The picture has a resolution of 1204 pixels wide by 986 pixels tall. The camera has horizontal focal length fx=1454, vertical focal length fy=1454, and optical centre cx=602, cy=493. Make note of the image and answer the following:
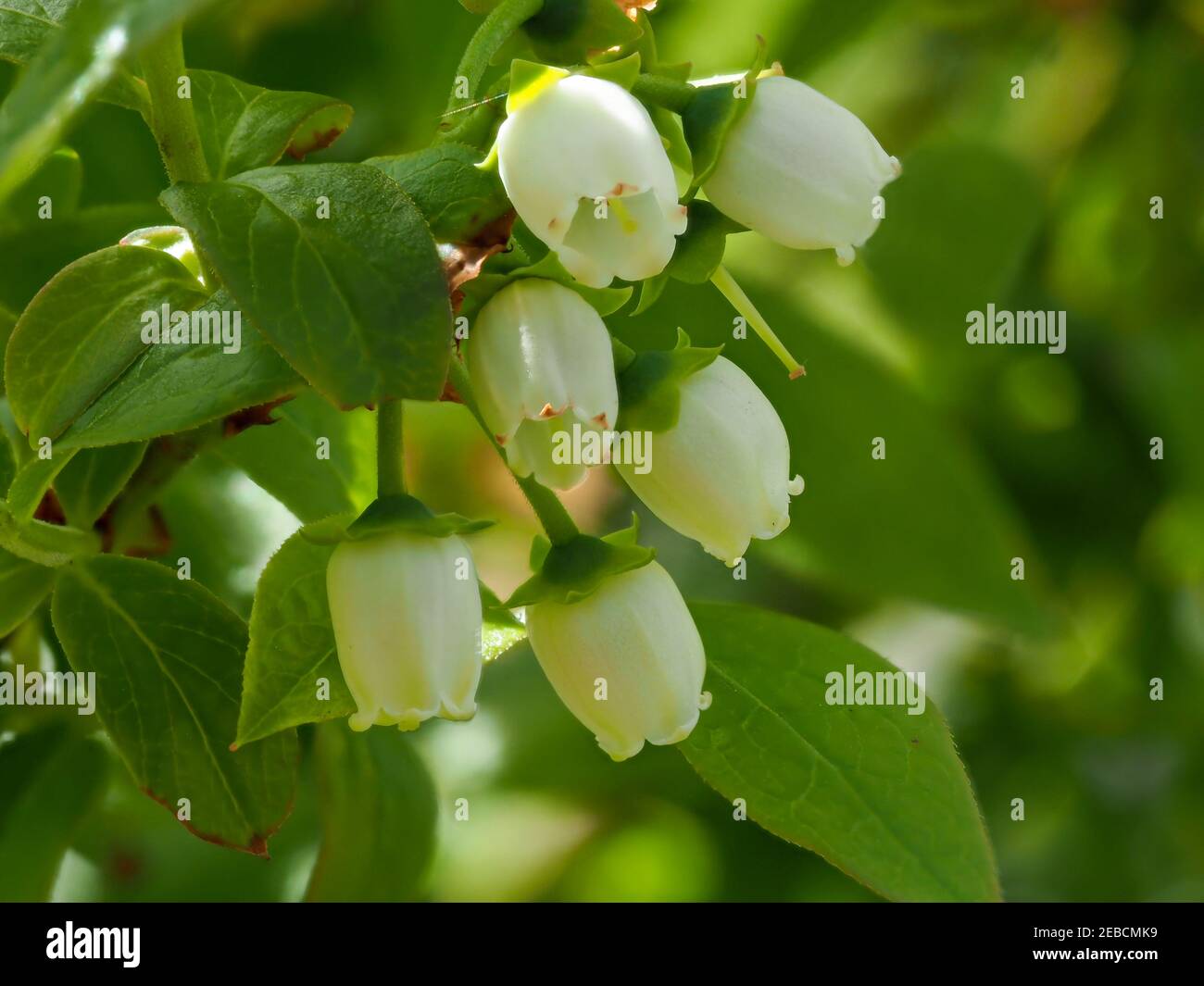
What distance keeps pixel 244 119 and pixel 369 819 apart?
55cm

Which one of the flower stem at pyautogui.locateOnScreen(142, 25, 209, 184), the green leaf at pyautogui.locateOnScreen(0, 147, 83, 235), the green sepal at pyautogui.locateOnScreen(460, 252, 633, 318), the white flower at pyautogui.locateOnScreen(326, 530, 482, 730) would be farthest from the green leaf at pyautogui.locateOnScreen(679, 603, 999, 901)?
the green leaf at pyautogui.locateOnScreen(0, 147, 83, 235)

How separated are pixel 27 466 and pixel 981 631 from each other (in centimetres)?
146

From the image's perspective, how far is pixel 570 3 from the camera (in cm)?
71

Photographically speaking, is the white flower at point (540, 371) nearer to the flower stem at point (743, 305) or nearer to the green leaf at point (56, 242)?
the flower stem at point (743, 305)

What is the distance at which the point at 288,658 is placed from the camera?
76 cm

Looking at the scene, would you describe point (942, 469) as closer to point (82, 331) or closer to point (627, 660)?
point (627, 660)

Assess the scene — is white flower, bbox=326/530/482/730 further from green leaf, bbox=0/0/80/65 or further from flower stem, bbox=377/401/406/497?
green leaf, bbox=0/0/80/65

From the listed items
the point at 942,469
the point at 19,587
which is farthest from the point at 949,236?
the point at 19,587

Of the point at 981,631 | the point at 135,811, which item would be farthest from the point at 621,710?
the point at 981,631

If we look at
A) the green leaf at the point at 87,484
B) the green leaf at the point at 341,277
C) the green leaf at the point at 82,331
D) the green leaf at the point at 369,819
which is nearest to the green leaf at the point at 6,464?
the green leaf at the point at 87,484

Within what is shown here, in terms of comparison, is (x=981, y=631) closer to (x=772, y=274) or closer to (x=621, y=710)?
(x=772, y=274)

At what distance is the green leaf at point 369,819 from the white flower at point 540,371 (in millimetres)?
470

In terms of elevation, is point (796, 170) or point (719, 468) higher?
point (796, 170)

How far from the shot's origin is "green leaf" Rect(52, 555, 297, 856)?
0.81 meters
